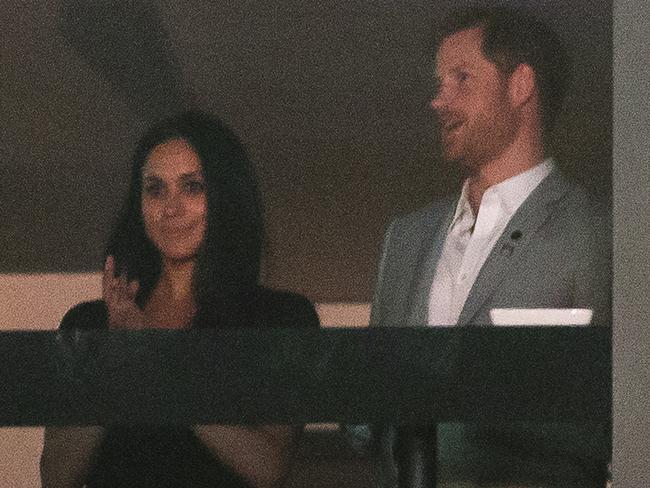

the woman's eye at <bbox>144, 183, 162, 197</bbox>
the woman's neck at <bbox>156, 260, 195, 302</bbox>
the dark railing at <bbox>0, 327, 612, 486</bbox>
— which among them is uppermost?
the woman's eye at <bbox>144, 183, 162, 197</bbox>

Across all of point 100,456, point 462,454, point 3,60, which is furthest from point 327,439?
point 3,60

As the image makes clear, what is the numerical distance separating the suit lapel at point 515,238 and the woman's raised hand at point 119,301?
19.2 inches

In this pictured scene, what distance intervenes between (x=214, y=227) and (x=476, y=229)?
0.40 m

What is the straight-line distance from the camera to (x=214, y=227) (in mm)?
1745

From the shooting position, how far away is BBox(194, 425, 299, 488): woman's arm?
1.69 metres

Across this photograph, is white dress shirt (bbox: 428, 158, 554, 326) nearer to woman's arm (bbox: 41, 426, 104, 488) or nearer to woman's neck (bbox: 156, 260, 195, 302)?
woman's neck (bbox: 156, 260, 195, 302)

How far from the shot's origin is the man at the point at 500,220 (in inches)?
67.3

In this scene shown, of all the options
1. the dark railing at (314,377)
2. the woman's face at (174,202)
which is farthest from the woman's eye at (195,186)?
the dark railing at (314,377)

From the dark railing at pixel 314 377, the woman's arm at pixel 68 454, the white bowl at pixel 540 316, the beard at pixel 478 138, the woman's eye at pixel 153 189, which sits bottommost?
the woman's arm at pixel 68 454

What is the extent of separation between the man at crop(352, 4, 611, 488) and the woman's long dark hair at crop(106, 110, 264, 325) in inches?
8.2

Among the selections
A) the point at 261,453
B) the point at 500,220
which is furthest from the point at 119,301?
the point at 500,220

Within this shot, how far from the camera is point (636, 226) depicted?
67.8 inches

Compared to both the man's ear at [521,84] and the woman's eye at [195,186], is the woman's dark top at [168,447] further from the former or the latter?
the man's ear at [521,84]

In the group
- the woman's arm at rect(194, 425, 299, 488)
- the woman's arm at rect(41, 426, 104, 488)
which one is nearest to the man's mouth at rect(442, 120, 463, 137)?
the woman's arm at rect(194, 425, 299, 488)
